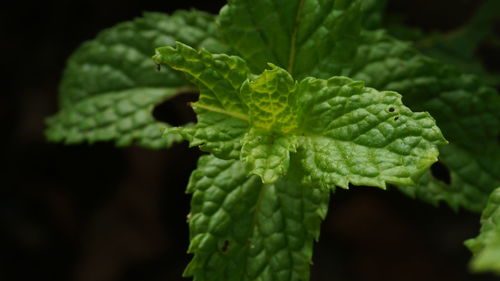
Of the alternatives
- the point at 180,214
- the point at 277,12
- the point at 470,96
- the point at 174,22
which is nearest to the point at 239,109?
the point at 277,12

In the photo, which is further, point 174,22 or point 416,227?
point 416,227

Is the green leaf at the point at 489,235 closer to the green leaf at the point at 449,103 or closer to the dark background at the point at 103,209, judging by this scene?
the green leaf at the point at 449,103

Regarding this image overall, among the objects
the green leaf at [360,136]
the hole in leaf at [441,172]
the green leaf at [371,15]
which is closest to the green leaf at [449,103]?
the green leaf at [371,15]

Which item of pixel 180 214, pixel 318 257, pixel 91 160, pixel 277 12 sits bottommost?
pixel 318 257

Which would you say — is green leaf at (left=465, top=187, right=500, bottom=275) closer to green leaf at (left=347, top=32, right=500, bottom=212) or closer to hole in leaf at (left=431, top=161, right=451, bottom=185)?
green leaf at (left=347, top=32, right=500, bottom=212)

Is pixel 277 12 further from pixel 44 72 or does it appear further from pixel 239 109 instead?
pixel 44 72

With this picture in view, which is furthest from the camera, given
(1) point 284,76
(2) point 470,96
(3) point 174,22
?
(3) point 174,22
